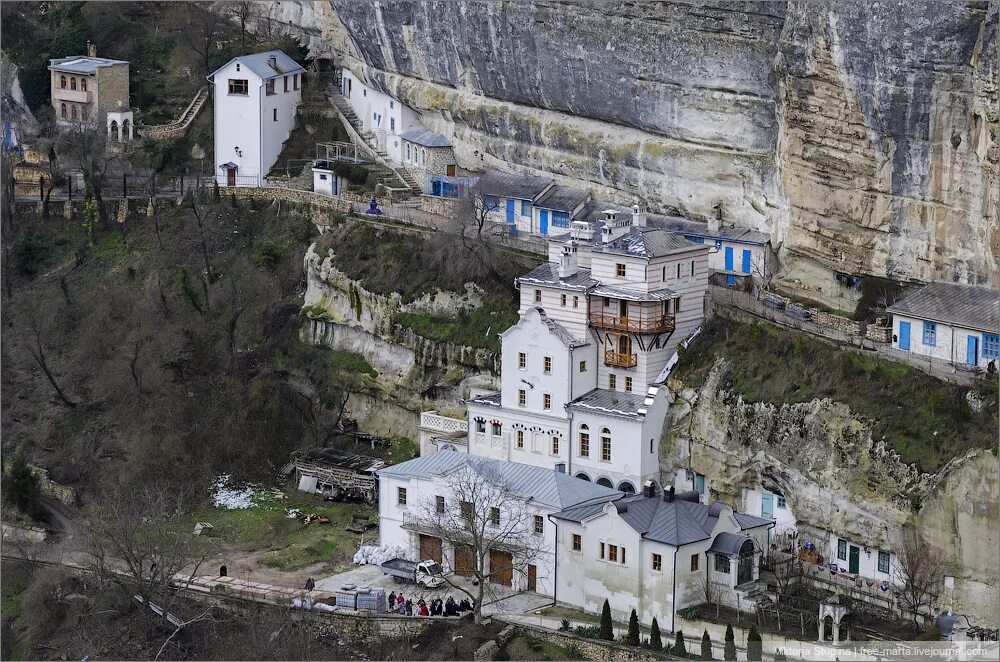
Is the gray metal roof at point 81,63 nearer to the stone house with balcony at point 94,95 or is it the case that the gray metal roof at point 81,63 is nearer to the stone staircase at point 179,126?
the stone house with balcony at point 94,95

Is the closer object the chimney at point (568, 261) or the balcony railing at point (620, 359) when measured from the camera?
the balcony railing at point (620, 359)

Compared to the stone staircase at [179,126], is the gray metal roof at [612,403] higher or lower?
lower

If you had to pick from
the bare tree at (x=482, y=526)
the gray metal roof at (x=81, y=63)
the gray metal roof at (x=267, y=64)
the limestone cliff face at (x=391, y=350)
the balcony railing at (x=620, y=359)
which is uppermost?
the gray metal roof at (x=267, y=64)

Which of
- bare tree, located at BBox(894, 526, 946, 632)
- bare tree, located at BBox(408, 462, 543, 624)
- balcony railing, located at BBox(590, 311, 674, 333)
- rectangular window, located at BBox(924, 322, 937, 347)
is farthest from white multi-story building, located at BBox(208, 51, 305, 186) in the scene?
bare tree, located at BBox(894, 526, 946, 632)

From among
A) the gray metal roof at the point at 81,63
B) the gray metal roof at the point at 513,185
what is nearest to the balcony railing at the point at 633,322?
the gray metal roof at the point at 513,185

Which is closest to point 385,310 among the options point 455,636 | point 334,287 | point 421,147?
point 334,287

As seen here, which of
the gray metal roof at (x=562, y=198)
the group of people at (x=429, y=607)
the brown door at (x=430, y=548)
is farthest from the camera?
the gray metal roof at (x=562, y=198)

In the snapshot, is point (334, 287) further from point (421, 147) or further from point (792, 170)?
point (792, 170)
